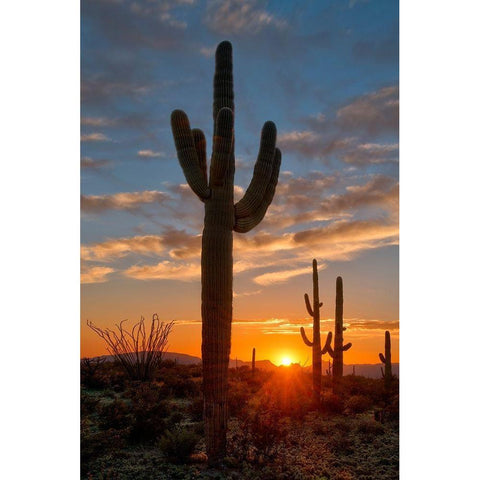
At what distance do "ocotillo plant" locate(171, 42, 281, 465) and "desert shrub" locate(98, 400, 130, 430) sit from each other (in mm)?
2798

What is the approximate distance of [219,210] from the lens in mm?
7617

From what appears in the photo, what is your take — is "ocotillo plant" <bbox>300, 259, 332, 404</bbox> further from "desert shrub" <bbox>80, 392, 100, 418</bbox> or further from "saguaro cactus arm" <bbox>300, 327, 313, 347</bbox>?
"desert shrub" <bbox>80, 392, 100, 418</bbox>

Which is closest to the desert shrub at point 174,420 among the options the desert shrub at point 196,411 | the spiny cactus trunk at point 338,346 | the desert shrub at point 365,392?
the desert shrub at point 196,411

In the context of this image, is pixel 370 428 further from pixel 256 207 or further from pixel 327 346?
pixel 256 207

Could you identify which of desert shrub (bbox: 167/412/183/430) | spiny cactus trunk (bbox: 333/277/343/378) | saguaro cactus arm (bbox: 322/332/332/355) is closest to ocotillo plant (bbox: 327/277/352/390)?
spiny cactus trunk (bbox: 333/277/343/378)

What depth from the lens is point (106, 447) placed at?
790cm

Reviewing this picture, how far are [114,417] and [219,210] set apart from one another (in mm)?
4696

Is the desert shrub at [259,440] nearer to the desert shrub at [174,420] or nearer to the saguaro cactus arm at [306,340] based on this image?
the desert shrub at [174,420]

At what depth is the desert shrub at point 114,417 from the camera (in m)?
9.32

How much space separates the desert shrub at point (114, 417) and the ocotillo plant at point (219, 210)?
2.80 m
